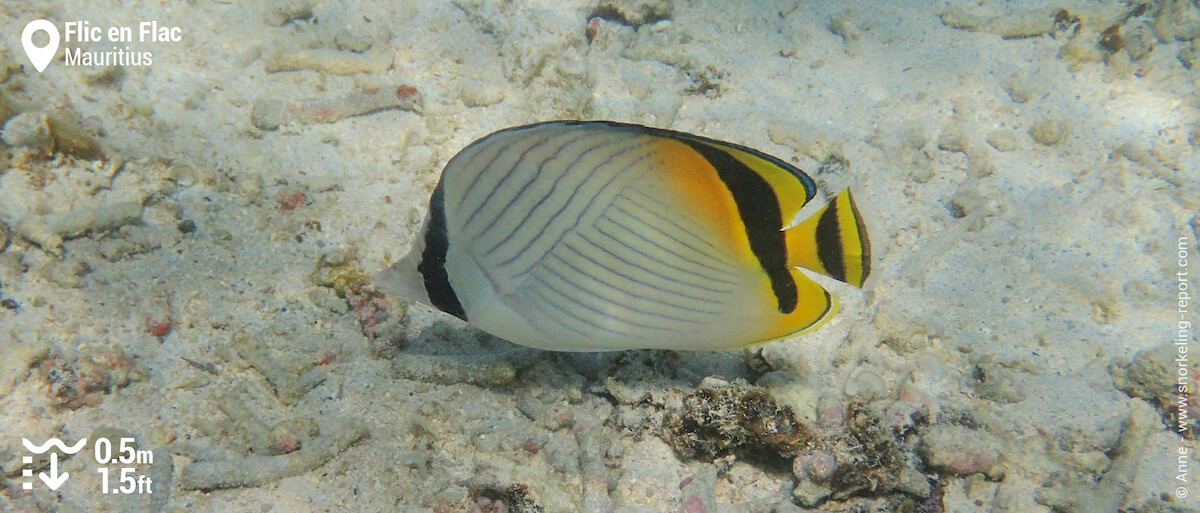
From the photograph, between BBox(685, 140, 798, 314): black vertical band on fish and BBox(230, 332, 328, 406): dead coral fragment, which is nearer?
BBox(685, 140, 798, 314): black vertical band on fish

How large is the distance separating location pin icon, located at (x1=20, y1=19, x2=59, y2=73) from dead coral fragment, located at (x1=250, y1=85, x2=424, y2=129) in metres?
1.07

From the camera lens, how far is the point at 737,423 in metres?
2.28

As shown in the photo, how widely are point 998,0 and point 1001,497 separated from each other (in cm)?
383

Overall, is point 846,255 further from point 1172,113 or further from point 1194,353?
point 1172,113

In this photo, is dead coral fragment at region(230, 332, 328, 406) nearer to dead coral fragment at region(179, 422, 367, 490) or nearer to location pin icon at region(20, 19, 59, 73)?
dead coral fragment at region(179, 422, 367, 490)

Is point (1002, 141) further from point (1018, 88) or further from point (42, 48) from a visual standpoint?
point (42, 48)

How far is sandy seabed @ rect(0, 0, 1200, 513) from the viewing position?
2186 mm

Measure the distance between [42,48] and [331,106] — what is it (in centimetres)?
150

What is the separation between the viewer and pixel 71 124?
8.93 ft

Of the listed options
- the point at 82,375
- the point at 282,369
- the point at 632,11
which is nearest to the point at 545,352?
the point at 282,369

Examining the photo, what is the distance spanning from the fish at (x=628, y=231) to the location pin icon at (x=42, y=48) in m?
2.88

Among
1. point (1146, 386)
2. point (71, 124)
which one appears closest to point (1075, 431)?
point (1146, 386)

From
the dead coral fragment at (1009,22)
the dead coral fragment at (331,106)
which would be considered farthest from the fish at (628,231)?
the dead coral fragment at (1009,22)

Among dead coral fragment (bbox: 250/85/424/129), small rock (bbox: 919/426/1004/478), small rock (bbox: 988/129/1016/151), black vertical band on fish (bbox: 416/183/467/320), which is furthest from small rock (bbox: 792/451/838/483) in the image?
dead coral fragment (bbox: 250/85/424/129)
